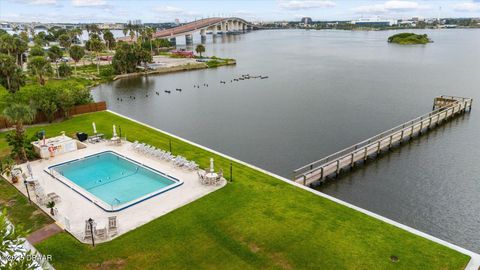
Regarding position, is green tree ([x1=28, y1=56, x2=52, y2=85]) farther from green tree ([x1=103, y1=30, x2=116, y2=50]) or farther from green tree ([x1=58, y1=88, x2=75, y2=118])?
green tree ([x1=103, y1=30, x2=116, y2=50])

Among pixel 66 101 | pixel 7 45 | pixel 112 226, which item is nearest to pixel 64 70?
pixel 7 45

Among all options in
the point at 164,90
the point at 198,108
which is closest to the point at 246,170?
the point at 198,108

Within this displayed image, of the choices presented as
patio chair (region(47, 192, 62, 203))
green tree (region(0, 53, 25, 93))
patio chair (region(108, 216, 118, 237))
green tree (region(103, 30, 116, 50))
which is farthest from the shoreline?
patio chair (region(108, 216, 118, 237))

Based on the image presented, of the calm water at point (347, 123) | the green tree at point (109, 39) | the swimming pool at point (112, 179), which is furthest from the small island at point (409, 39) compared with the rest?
the swimming pool at point (112, 179)

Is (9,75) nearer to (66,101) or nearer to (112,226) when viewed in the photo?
(66,101)

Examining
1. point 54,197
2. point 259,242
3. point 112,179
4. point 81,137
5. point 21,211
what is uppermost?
point 81,137

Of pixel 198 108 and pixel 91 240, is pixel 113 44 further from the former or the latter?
pixel 91 240
